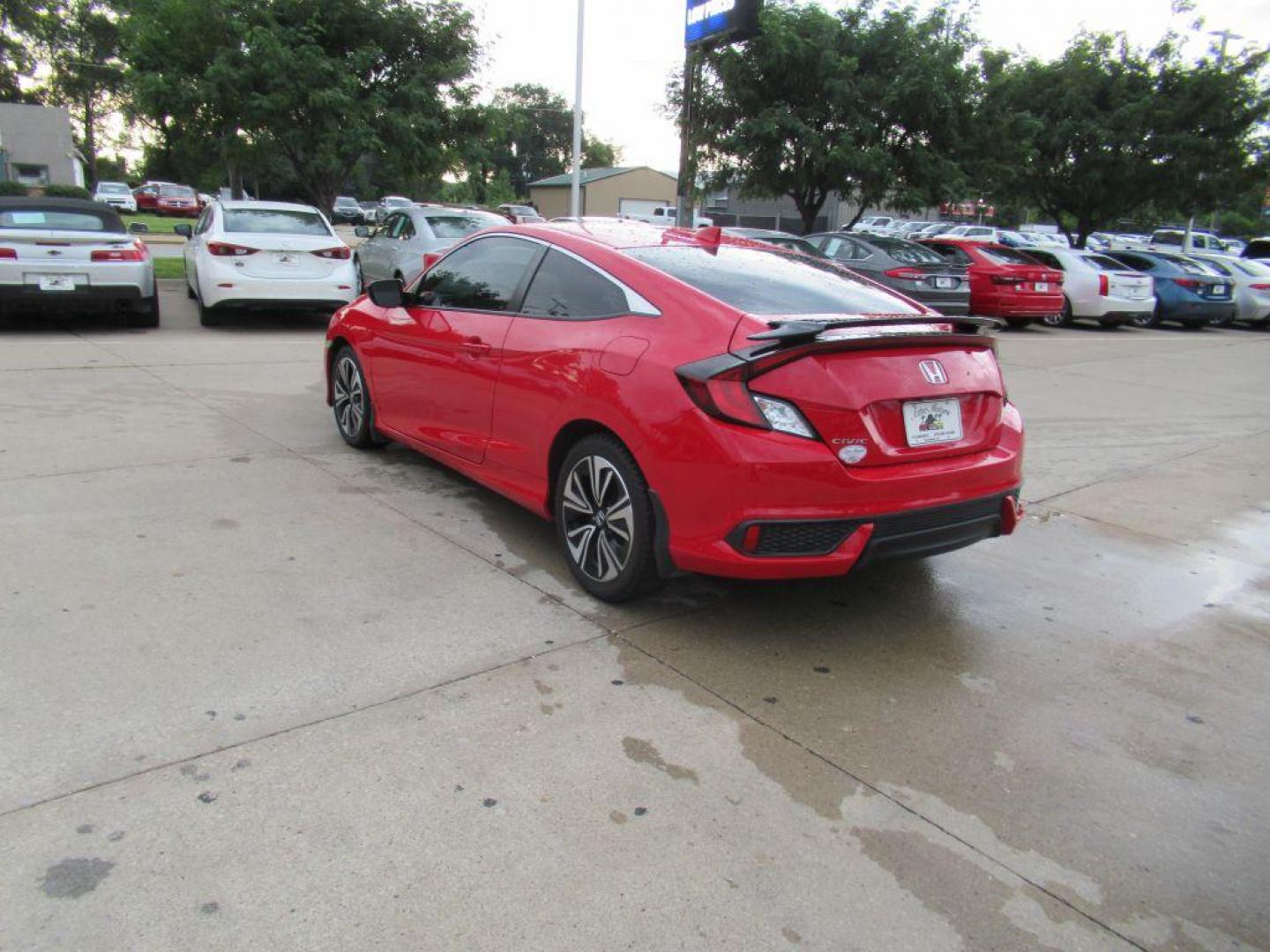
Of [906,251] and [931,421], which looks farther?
[906,251]

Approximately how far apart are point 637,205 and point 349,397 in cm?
5615

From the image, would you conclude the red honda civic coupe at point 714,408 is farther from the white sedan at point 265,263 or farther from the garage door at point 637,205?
the garage door at point 637,205

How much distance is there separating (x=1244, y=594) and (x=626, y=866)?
12.6 feet

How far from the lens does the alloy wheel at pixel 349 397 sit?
6125 millimetres

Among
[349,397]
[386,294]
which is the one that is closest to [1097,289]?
[349,397]

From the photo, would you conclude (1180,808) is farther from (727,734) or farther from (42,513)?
(42,513)

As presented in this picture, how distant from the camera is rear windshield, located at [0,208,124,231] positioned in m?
10.1

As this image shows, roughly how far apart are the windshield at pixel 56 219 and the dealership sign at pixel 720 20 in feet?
32.4

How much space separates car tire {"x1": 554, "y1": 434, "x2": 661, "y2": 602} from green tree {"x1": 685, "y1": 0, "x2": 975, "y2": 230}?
15485mm

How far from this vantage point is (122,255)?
33.6 ft

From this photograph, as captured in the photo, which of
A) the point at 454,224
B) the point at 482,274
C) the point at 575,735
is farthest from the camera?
the point at 454,224

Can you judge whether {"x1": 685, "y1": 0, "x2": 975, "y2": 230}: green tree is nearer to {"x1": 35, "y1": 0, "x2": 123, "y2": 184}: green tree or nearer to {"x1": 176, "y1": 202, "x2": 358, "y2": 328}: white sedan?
{"x1": 176, "y1": 202, "x2": 358, "y2": 328}: white sedan

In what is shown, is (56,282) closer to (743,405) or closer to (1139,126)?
(743,405)

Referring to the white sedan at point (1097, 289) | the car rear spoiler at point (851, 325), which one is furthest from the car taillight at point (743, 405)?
the white sedan at point (1097, 289)
